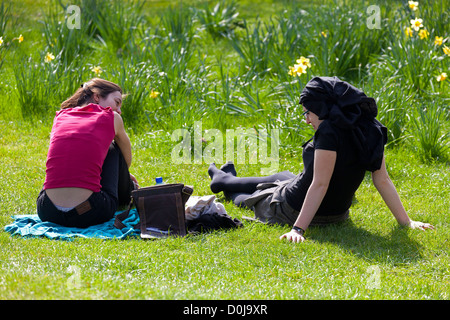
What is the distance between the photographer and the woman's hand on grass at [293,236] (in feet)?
13.5

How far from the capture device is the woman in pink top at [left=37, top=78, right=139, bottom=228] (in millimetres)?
4285

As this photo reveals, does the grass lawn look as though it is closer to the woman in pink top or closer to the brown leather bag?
the brown leather bag

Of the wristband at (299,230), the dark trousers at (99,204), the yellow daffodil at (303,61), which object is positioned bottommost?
the wristband at (299,230)

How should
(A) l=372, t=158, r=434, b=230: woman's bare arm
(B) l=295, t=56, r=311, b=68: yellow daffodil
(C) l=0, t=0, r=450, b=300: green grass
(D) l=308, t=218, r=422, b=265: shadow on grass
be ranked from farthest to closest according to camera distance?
(B) l=295, t=56, r=311, b=68: yellow daffodil < (A) l=372, t=158, r=434, b=230: woman's bare arm < (D) l=308, t=218, r=422, b=265: shadow on grass < (C) l=0, t=0, r=450, b=300: green grass

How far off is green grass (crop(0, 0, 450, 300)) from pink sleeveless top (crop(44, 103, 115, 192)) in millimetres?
400

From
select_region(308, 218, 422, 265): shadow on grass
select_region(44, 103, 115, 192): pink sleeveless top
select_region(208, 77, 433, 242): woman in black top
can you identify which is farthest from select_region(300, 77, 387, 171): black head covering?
select_region(44, 103, 115, 192): pink sleeveless top

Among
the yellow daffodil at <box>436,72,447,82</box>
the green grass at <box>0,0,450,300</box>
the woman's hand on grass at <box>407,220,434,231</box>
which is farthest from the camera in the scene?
the yellow daffodil at <box>436,72,447,82</box>

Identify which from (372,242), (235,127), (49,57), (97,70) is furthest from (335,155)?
(49,57)

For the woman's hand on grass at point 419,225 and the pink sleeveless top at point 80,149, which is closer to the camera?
the pink sleeveless top at point 80,149

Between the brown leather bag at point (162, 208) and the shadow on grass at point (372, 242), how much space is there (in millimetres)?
851

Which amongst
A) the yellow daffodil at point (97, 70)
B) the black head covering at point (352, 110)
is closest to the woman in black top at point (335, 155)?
the black head covering at point (352, 110)

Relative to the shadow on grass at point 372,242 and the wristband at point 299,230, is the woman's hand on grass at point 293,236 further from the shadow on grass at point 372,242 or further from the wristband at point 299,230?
the shadow on grass at point 372,242

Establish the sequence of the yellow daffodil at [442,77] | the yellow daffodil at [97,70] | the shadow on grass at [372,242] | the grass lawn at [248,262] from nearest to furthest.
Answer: the grass lawn at [248,262]
the shadow on grass at [372,242]
the yellow daffodil at [442,77]
the yellow daffodil at [97,70]
